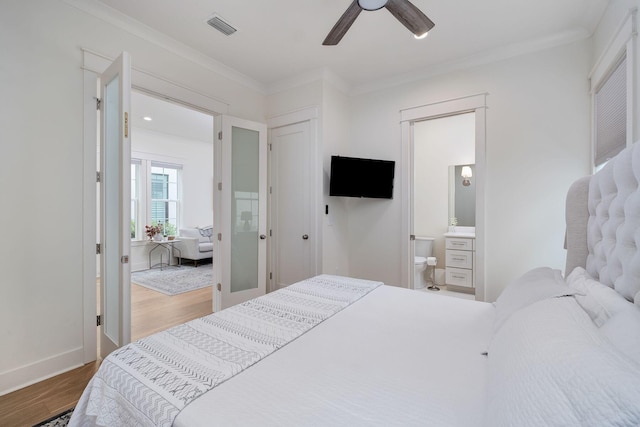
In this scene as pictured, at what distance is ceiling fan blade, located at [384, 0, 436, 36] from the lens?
5.70ft

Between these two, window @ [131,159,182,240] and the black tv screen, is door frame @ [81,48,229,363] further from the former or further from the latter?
window @ [131,159,182,240]

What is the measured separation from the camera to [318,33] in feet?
8.77

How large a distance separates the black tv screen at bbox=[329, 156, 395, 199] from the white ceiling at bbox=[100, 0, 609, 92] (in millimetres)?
1105

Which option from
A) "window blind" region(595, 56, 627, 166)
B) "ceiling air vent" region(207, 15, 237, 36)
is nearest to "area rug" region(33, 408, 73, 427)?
"ceiling air vent" region(207, 15, 237, 36)

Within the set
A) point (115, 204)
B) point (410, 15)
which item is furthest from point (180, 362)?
point (410, 15)

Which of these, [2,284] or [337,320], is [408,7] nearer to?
[337,320]

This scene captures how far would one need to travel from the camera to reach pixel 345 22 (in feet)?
6.39

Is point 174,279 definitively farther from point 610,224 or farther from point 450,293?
point 610,224

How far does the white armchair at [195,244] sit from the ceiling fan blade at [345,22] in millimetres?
5016

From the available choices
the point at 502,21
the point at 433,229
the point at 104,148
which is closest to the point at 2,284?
the point at 104,148

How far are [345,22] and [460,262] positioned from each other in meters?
3.42

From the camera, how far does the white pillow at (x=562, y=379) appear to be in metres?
0.50

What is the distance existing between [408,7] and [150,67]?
7.69 feet

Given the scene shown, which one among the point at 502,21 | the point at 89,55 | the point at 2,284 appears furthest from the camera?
the point at 502,21
